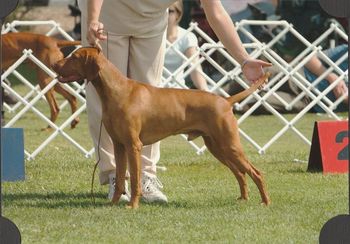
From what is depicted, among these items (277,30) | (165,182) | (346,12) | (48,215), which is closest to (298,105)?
(277,30)

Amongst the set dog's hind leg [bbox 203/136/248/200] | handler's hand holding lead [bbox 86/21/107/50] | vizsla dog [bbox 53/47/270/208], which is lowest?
dog's hind leg [bbox 203/136/248/200]

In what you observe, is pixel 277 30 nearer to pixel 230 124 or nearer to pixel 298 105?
pixel 298 105

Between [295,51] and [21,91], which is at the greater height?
[295,51]

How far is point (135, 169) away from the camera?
5320 mm

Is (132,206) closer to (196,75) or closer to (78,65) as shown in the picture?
(78,65)

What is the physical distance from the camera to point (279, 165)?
7.39 m

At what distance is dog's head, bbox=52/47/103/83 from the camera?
516 cm

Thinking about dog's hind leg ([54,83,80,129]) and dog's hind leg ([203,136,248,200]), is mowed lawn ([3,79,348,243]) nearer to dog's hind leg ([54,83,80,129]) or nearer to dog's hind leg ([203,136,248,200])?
dog's hind leg ([203,136,248,200])

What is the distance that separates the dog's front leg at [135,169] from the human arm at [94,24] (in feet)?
1.83

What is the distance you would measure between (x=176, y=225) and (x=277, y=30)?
9238 millimetres

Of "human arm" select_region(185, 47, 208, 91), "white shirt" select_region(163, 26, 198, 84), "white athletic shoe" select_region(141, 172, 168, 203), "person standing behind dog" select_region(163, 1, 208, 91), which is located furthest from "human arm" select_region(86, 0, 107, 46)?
"human arm" select_region(185, 47, 208, 91)

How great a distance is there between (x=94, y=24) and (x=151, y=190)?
107cm

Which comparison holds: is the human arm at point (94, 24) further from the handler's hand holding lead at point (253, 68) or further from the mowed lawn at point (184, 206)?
the mowed lawn at point (184, 206)

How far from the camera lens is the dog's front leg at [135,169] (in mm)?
5309
